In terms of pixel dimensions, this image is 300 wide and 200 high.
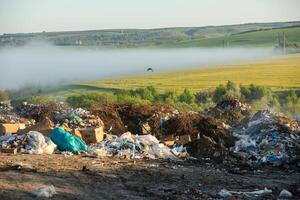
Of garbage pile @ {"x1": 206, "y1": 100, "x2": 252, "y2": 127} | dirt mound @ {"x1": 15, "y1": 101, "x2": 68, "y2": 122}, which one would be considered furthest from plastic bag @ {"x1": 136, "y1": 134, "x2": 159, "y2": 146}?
garbage pile @ {"x1": 206, "y1": 100, "x2": 252, "y2": 127}

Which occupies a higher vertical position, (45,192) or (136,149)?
(45,192)

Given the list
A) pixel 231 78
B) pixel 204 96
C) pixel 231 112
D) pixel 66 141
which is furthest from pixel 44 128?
pixel 231 78

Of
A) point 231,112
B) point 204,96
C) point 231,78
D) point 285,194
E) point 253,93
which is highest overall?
point 285,194

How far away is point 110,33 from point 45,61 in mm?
53806

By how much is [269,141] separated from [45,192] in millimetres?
7460

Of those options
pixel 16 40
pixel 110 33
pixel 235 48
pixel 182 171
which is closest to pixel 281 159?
pixel 182 171

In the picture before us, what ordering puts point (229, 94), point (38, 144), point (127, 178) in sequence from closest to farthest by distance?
point (127, 178) < point (38, 144) < point (229, 94)

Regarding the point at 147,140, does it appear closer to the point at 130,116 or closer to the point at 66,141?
the point at 66,141

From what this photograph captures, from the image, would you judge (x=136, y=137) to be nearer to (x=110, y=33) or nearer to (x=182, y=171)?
(x=182, y=171)

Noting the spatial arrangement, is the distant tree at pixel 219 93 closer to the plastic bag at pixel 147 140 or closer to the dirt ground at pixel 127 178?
the plastic bag at pixel 147 140

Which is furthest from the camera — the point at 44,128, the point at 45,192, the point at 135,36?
the point at 135,36

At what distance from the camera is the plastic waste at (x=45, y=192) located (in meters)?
8.02

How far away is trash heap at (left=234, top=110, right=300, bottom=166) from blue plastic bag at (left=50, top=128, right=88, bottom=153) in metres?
3.71

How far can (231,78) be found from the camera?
4531 cm
